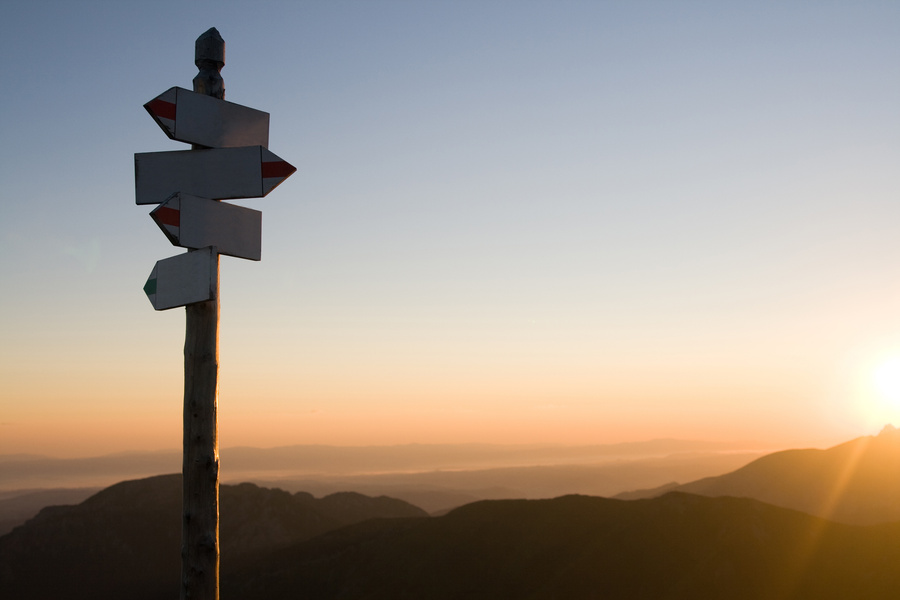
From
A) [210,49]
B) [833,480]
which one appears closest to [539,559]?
[210,49]

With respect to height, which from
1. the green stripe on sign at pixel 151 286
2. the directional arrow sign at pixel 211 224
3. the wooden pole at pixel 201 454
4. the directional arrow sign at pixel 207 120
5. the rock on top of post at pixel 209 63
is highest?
the rock on top of post at pixel 209 63

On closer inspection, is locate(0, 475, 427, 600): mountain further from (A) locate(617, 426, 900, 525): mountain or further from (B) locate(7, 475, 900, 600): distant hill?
(A) locate(617, 426, 900, 525): mountain

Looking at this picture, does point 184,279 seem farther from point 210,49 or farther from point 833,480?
point 833,480

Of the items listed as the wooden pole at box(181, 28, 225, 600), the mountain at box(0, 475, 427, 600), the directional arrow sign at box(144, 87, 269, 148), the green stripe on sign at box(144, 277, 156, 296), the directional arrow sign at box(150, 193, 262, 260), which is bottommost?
the mountain at box(0, 475, 427, 600)

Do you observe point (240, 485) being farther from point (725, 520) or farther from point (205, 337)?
point (205, 337)

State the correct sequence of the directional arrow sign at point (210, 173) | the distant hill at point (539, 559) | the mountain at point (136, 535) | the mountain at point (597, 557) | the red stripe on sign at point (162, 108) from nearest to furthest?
the red stripe on sign at point (162, 108)
the directional arrow sign at point (210, 173)
the mountain at point (597, 557)
the distant hill at point (539, 559)
the mountain at point (136, 535)

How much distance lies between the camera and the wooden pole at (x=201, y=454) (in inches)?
218

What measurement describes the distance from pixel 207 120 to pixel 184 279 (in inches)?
50.2

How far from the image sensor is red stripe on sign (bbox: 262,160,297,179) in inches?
231

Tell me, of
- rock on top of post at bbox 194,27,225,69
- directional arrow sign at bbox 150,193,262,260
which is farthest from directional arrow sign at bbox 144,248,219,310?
rock on top of post at bbox 194,27,225,69

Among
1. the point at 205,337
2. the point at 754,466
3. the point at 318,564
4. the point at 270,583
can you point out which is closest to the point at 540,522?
the point at 318,564

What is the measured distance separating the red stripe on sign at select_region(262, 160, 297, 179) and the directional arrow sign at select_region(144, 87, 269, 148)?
277 mm

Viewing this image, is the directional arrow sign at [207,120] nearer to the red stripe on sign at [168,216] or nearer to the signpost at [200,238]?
the signpost at [200,238]

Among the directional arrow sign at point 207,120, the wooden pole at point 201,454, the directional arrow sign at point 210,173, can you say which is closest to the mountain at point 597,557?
the wooden pole at point 201,454
